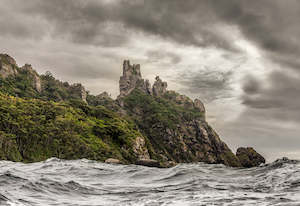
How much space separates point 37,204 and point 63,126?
83632 millimetres

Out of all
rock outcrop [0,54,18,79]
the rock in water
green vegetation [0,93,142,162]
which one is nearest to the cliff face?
the rock in water

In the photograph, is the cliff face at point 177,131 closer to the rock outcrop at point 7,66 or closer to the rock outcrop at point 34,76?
the rock outcrop at point 34,76

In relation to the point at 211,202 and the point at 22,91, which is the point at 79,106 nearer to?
the point at 22,91

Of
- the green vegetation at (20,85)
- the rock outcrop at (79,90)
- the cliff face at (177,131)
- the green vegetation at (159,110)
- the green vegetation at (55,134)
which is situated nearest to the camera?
the green vegetation at (55,134)

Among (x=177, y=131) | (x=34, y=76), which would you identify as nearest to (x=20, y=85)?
(x=34, y=76)

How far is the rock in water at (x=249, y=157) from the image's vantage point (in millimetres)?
146125

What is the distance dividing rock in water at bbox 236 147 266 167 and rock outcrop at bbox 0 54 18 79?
11734cm

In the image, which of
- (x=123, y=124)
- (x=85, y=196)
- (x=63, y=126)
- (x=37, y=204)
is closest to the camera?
(x=37, y=204)

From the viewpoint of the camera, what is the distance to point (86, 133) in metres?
92.9


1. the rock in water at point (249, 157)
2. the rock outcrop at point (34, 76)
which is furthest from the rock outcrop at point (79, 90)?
the rock in water at point (249, 157)

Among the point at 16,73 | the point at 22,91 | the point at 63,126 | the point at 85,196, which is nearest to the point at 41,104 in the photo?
the point at 63,126

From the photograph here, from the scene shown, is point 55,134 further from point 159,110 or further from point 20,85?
point 159,110

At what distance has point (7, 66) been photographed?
138375mm

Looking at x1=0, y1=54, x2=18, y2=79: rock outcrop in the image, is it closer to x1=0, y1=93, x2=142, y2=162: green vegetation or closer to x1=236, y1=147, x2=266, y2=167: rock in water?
x1=0, y1=93, x2=142, y2=162: green vegetation
